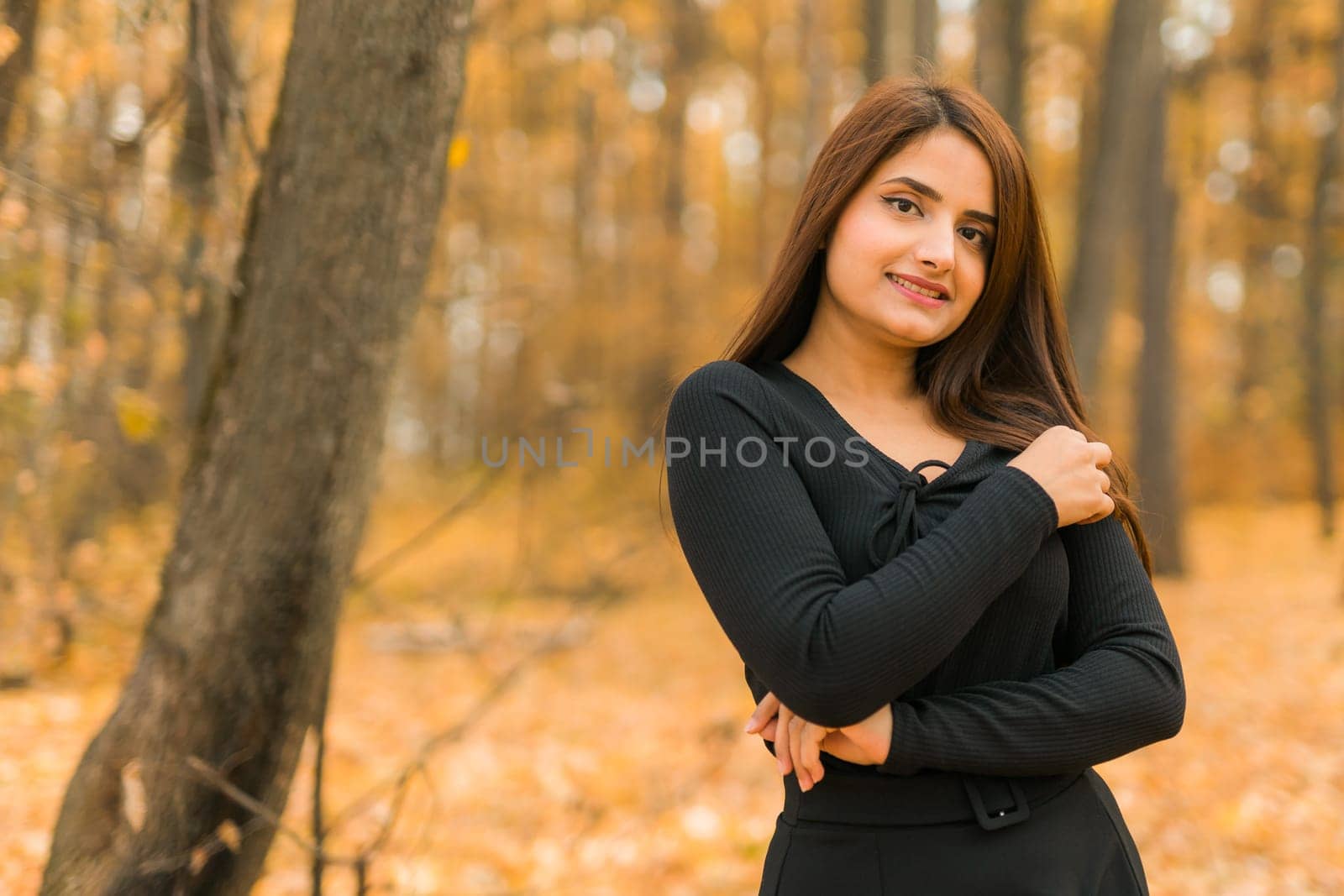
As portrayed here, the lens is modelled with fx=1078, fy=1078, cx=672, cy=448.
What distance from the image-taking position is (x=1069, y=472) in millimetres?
1649

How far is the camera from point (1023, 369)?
2.09 meters

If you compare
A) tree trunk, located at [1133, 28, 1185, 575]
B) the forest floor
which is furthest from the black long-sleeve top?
tree trunk, located at [1133, 28, 1185, 575]

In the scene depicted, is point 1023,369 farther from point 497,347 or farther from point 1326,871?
point 497,347

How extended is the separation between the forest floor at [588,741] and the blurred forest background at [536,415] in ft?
0.12

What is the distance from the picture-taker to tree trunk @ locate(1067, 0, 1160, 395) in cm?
803

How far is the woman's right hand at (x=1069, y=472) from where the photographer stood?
5.37 ft

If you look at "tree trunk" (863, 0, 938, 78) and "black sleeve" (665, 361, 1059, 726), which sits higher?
"tree trunk" (863, 0, 938, 78)

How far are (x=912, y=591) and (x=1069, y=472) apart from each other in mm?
351

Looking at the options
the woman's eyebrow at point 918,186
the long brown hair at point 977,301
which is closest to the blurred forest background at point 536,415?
the long brown hair at point 977,301

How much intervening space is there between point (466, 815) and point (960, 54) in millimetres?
13530

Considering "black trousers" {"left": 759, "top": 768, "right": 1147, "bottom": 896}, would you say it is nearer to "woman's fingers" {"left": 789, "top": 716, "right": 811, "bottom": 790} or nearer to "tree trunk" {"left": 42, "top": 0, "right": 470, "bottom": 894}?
"woman's fingers" {"left": 789, "top": 716, "right": 811, "bottom": 790}

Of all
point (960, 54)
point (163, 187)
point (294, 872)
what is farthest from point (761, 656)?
point (960, 54)

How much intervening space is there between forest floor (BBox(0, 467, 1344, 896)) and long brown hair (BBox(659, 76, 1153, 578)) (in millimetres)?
1779

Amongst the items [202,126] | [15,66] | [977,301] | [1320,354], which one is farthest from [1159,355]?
[15,66]
